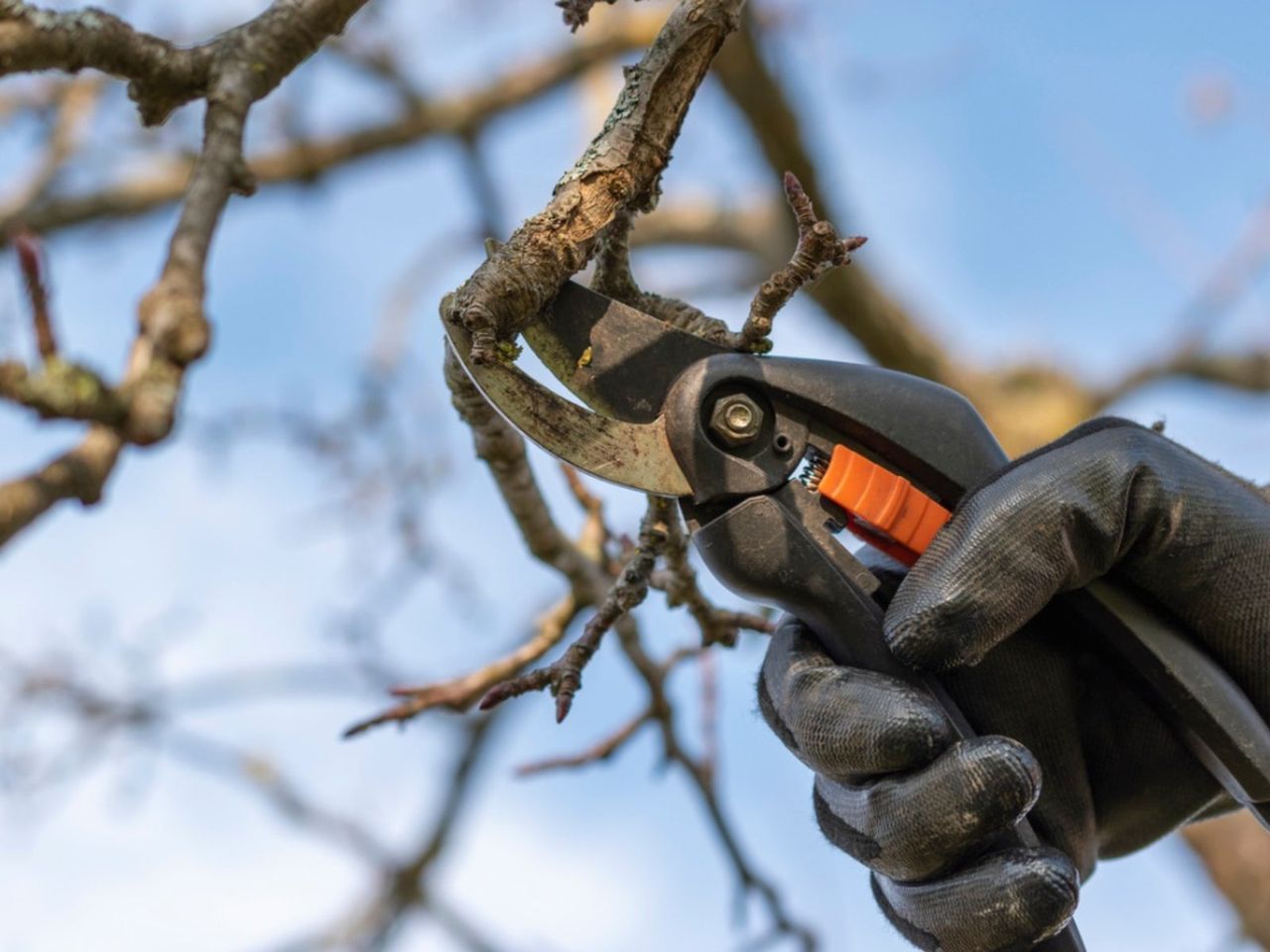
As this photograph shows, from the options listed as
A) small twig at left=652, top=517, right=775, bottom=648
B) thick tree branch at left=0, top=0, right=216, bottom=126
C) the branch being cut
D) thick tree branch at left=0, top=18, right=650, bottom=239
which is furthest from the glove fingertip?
thick tree branch at left=0, top=18, right=650, bottom=239

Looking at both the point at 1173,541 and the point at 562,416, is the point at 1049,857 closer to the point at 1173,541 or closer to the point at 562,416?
the point at 1173,541

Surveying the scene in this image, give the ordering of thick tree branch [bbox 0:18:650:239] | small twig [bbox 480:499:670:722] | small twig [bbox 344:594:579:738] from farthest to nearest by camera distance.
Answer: thick tree branch [bbox 0:18:650:239] → small twig [bbox 344:594:579:738] → small twig [bbox 480:499:670:722]

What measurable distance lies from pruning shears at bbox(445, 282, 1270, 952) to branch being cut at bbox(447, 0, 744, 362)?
0.32 feet

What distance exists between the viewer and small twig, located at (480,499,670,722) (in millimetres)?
1315

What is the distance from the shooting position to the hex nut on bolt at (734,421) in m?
1.36

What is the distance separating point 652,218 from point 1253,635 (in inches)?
208

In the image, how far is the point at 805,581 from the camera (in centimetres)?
133

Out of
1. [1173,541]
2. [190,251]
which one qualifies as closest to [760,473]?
[1173,541]

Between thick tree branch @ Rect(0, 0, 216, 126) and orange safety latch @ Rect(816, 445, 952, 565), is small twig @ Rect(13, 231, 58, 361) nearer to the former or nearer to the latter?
thick tree branch @ Rect(0, 0, 216, 126)

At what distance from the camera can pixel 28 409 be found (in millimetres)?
1293

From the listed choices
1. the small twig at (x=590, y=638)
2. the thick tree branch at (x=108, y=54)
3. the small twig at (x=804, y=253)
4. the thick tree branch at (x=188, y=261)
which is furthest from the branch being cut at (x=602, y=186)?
the thick tree branch at (x=108, y=54)

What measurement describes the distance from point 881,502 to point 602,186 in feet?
1.44

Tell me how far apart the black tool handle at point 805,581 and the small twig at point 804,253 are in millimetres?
221

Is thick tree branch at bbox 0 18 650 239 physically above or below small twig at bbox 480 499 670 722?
above
